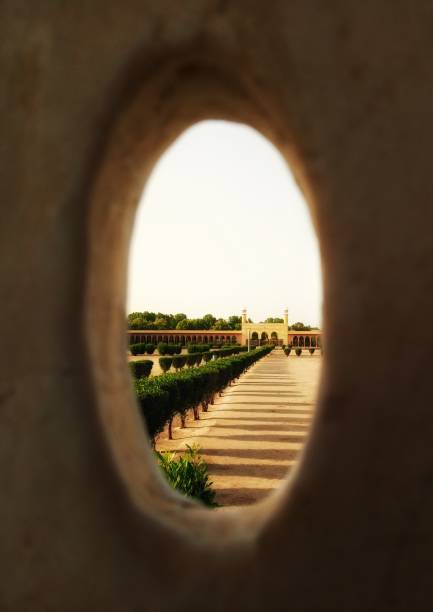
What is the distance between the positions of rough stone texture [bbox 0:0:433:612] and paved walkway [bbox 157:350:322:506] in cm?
519

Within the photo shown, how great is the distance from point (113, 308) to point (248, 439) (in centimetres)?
913

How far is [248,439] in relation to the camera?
35.5 feet

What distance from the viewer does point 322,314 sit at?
1743 millimetres

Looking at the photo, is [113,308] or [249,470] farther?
[249,470]

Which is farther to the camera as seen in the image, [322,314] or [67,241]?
[67,241]

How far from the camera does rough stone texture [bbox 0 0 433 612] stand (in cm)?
167

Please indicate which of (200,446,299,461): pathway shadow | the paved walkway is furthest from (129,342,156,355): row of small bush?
(200,446,299,461): pathway shadow

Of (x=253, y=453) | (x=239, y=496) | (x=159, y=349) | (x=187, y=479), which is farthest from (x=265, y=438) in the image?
(x=159, y=349)

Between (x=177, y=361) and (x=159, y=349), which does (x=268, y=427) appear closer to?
(x=177, y=361)

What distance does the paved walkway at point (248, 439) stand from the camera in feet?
25.4

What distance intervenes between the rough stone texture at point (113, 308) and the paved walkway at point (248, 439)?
5195mm

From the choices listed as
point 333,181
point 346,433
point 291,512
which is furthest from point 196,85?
point 291,512

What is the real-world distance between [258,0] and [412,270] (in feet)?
3.22

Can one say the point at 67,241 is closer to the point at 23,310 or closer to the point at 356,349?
the point at 23,310
